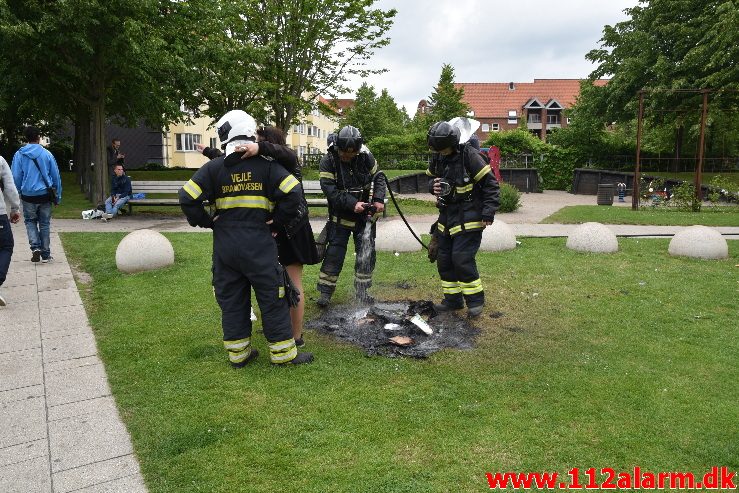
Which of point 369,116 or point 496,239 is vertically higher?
point 369,116

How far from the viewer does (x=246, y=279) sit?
4.79 meters

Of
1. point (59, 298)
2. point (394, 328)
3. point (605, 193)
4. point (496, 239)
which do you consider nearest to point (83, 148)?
point (59, 298)

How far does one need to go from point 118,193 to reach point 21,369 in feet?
39.1

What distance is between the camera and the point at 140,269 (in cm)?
862

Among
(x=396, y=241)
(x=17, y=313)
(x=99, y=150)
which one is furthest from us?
(x=99, y=150)

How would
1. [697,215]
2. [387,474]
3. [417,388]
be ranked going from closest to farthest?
1. [387,474]
2. [417,388]
3. [697,215]

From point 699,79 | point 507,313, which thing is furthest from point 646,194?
point 507,313

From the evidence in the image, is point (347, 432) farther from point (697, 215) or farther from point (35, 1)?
point (697, 215)

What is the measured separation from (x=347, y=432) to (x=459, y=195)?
3.11 meters

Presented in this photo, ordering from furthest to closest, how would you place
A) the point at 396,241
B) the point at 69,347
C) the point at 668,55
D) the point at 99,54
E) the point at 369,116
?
the point at 369,116 → the point at 668,55 → the point at 99,54 → the point at 396,241 → the point at 69,347

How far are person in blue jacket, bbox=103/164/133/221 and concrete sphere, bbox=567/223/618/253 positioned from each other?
11483 millimetres

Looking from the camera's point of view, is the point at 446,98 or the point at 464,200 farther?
the point at 446,98

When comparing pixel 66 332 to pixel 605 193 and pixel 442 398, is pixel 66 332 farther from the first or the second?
pixel 605 193

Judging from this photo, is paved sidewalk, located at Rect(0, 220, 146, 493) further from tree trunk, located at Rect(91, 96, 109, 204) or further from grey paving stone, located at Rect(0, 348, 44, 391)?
tree trunk, located at Rect(91, 96, 109, 204)
